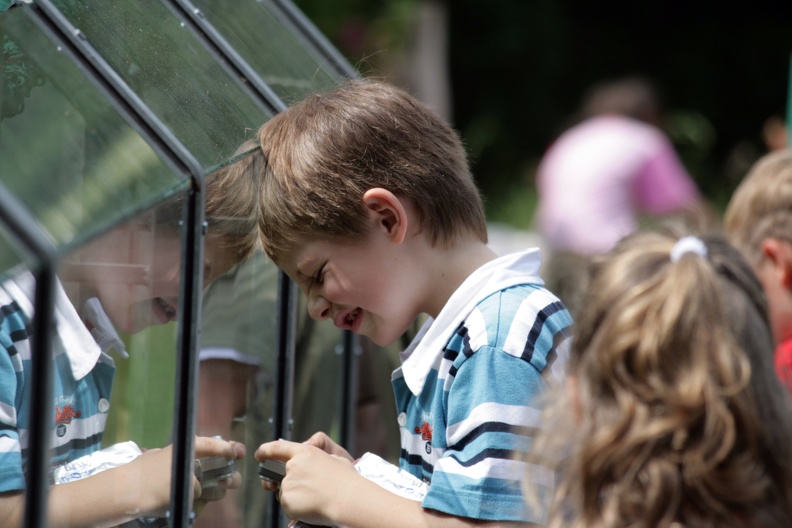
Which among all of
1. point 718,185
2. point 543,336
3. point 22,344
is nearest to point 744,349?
point 543,336

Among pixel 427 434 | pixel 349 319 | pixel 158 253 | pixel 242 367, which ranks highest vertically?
pixel 158 253

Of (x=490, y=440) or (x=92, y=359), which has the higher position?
(x=92, y=359)

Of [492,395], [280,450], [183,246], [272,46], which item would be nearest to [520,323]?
[492,395]

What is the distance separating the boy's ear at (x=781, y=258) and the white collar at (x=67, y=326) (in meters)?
1.72

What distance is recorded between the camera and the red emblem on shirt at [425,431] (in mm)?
1984

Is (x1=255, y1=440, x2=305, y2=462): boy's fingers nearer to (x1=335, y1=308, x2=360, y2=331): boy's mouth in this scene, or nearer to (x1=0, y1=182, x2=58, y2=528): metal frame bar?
(x1=335, y1=308, x2=360, y2=331): boy's mouth

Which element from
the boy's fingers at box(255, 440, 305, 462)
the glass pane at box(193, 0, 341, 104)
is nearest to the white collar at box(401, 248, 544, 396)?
the boy's fingers at box(255, 440, 305, 462)

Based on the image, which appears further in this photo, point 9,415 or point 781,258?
point 781,258

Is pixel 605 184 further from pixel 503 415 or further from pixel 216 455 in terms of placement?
pixel 503 415

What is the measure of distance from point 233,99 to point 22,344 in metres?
0.81

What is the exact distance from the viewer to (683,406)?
1493 mm

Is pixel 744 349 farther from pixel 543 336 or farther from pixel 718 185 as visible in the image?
pixel 718 185

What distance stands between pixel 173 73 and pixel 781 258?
5.13 feet

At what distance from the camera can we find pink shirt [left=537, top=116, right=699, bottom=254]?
18.4 ft
